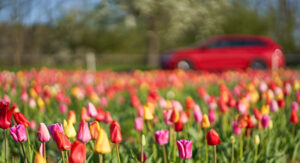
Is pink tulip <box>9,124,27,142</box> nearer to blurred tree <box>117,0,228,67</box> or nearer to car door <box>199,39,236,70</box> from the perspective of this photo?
car door <box>199,39,236,70</box>

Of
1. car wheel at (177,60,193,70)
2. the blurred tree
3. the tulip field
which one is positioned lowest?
the tulip field

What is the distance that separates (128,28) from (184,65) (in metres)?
10.7

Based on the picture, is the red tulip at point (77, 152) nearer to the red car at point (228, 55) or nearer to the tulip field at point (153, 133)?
the tulip field at point (153, 133)

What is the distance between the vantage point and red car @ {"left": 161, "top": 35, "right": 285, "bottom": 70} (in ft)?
37.0

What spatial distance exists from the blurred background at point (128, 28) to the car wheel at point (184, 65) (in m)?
4.62

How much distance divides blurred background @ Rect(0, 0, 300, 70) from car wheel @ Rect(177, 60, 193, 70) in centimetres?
462

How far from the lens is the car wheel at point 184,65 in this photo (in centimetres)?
1124

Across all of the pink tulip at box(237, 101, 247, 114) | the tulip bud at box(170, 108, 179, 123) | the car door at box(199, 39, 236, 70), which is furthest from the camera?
the car door at box(199, 39, 236, 70)

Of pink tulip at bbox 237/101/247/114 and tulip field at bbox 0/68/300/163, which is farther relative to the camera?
pink tulip at bbox 237/101/247/114

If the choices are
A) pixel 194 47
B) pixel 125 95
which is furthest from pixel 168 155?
pixel 194 47

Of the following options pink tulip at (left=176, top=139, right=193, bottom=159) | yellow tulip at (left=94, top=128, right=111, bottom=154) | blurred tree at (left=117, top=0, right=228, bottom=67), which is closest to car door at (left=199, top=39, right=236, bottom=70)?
blurred tree at (left=117, top=0, right=228, bottom=67)

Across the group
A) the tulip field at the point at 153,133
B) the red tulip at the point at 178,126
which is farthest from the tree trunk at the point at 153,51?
the red tulip at the point at 178,126

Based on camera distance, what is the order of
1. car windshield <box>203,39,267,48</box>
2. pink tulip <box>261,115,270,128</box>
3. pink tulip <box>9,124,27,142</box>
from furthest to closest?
car windshield <box>203,39,267,48</box> < pink tulip <box>261,115,270,128</box> < pink tulip <box>9,124,27,142</box>

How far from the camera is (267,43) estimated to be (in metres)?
11.8
